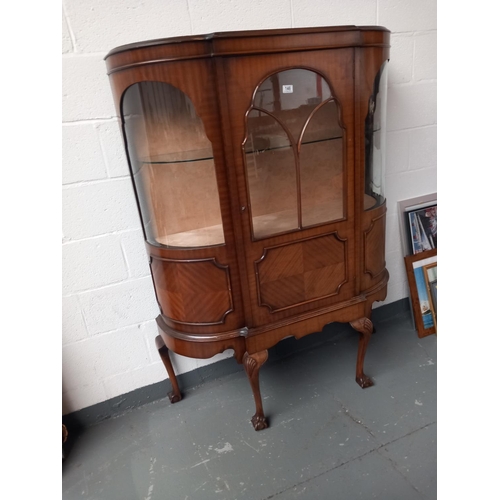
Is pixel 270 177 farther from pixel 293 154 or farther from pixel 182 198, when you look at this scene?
pixel 182 198

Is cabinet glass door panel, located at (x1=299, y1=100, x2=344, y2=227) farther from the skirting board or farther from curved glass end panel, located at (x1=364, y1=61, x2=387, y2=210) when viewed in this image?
the skirting board

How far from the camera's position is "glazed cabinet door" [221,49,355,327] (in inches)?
42.7

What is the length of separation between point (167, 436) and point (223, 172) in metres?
1.08

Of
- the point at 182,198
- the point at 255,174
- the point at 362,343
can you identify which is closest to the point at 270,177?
the point at 255,174

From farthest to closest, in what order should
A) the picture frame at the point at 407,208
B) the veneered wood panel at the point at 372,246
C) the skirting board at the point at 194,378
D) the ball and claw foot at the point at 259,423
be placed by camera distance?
the picture frame at the point at 407,208
the skirting board at the point at 194,378
the ball and claw foot at the point at 259,423
the veneered wood panel at the point at 372,246

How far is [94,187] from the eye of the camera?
134 centimetres

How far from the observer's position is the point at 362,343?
5.12ft

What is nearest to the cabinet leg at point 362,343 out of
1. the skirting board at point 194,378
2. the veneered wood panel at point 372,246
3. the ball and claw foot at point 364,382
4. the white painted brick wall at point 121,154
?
the ball and claw foot at point 364,382

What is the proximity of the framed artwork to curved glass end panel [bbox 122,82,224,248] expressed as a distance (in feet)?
3.72

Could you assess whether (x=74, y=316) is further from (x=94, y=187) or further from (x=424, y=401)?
(x=424, y=401)

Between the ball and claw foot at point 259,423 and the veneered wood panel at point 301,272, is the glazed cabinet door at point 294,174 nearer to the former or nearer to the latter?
the veneered wood panel at point 301,272

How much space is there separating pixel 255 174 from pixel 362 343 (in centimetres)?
84

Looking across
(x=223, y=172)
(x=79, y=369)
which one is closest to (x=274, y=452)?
(x=79, y=369)

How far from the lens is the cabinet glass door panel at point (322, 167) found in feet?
3.95
